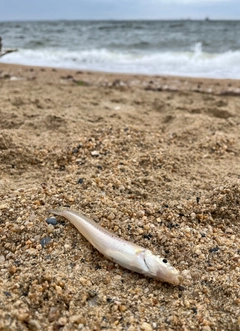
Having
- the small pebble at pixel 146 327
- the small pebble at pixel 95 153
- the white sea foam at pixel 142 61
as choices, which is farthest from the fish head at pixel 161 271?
the white sea foam at pixel 142 61

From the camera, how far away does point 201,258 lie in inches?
85.4

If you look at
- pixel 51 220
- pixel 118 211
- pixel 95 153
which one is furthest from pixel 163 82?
pixel 51 220

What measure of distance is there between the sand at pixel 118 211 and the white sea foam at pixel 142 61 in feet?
15.7

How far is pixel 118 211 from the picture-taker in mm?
2480

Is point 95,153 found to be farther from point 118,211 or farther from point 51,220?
point 51,220

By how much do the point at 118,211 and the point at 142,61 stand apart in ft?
30.9

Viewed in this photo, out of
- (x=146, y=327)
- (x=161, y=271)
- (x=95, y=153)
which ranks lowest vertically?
(x=146, y=327)

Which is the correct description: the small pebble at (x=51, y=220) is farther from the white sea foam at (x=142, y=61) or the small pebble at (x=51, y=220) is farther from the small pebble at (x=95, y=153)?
the white sea foam at (x=142, y=61)

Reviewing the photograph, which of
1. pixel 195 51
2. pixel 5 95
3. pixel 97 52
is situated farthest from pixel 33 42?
pixel 5 95

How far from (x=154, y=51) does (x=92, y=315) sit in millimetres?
12616

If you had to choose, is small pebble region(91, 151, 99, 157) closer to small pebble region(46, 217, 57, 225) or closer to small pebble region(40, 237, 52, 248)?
small pebble region(46, 217, 57, 225)

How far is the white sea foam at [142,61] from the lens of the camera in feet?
30.0

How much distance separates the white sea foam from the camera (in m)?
9.15

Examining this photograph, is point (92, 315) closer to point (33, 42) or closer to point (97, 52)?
point (97, 52)
